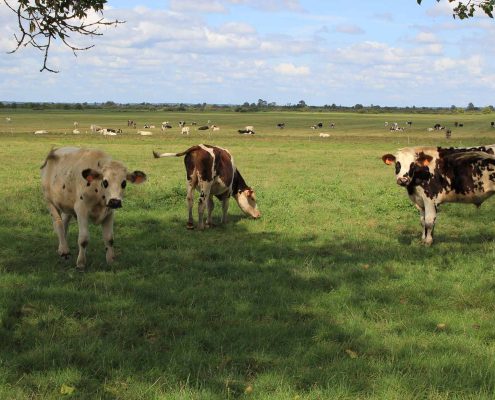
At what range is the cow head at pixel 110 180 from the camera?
28.9 ft

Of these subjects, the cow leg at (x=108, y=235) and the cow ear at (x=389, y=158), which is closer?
the cow leg at (x=108, y=235)

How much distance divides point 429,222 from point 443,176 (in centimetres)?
105

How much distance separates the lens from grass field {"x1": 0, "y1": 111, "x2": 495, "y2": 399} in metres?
5.32

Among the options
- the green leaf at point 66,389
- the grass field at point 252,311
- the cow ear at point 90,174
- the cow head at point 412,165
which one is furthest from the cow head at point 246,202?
the green leaf at point 66,389

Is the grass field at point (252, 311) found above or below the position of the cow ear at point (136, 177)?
below

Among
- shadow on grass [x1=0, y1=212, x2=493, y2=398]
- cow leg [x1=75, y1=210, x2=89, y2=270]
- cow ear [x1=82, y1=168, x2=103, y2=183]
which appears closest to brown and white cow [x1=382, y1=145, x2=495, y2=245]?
shadow on grass [x1=0, y1=212, x2=493, y2=398]

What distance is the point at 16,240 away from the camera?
11375 millimetres

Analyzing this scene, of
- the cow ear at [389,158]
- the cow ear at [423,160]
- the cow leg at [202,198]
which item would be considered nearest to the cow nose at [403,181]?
the cow ear at [423,160]

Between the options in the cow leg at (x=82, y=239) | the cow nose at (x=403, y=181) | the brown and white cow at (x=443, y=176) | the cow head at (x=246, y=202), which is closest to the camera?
the cow leg at (x=82, y=239)

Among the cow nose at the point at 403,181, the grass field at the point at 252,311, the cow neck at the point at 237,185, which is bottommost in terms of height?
the grass field at the point at 252,311

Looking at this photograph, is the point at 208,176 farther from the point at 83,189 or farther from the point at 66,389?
the point at 66,389

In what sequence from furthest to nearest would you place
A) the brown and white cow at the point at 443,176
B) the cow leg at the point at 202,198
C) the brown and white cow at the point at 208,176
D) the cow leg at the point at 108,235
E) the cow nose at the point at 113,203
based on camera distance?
1. the brown and white cow at the point at 208,176
2. the cow leg at the point at 202,198
3. the brown and white cow at the point at 443,176
4. the cow leg at the point at 108,235
5. the cow nose at the point at 113,203

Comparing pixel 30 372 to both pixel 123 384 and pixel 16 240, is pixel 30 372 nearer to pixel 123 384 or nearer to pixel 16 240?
pixel 123 384

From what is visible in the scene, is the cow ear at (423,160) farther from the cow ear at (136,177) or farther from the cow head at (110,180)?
the cow head at (110,180)
